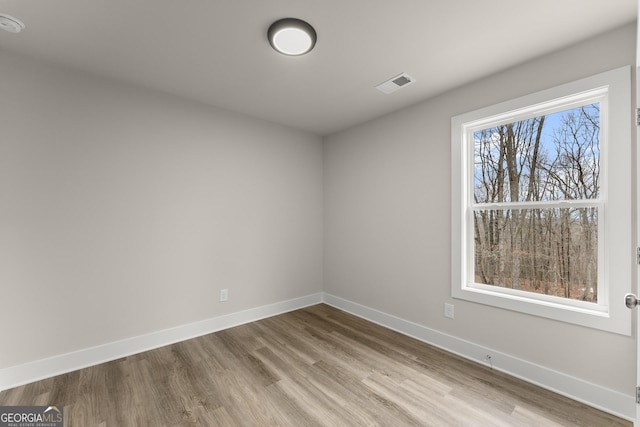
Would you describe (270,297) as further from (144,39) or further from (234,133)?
(144,39)

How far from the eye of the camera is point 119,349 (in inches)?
90.8

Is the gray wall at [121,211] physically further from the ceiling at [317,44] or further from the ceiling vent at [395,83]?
the ceiling vent at [395,83]

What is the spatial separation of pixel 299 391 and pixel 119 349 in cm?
167

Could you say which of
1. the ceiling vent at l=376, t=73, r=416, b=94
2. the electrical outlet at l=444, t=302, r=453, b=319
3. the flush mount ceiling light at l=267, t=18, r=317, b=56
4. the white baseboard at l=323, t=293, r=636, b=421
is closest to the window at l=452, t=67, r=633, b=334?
the electrical outlet at l=444, t=302, r=453, b=319

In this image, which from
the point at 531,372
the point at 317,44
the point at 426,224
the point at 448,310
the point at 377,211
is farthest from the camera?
the point at 377,211

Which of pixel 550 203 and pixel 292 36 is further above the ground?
pixel 292 36

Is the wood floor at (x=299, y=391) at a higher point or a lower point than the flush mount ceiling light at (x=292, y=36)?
lower

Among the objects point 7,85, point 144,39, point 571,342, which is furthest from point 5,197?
point 571,342

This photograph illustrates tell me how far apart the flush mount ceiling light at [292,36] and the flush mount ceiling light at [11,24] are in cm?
156

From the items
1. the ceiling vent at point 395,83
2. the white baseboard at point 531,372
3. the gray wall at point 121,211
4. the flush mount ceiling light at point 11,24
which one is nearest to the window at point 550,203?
the white baseboard at point 531,372

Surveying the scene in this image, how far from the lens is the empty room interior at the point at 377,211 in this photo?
165 centimetres

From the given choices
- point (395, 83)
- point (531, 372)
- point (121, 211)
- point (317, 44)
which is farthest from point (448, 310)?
point (121, 211)

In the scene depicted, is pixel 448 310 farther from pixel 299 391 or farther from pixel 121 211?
pixel 121 211

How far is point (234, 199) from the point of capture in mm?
3043
